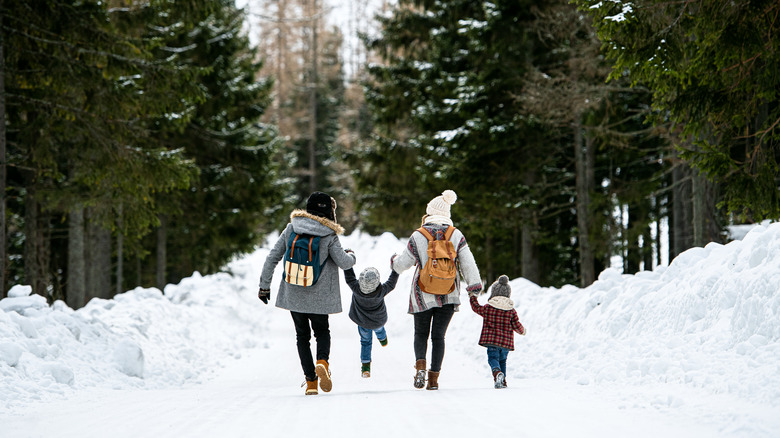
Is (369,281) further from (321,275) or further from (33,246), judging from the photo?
(33,246)

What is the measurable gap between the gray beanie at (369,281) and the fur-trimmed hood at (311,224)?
0.75m

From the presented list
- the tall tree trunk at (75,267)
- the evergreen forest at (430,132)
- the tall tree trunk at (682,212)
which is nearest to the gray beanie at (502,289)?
the evergreen forest at (430,132)

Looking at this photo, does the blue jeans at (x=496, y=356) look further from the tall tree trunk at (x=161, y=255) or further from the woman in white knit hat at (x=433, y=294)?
the tall tree trunk at (x=161, y=255)

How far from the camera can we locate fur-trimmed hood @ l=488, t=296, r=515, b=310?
668cm

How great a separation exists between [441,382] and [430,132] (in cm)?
1072

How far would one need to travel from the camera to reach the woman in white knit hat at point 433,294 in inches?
240

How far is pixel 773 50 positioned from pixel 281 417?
6.12 m

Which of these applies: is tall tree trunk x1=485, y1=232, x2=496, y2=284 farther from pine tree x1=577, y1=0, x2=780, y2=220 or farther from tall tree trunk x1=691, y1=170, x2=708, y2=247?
pine tree x1=577, y1=0, x2=780, y2=220

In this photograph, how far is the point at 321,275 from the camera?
598 cm

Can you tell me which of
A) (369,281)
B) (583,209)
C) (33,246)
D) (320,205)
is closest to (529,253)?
(583,209)

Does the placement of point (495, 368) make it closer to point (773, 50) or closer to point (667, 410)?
point (667, 410)

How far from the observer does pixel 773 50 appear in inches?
249

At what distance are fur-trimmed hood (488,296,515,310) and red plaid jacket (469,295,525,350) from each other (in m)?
0.05

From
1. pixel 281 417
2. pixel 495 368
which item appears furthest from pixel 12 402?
pixel 495 368
